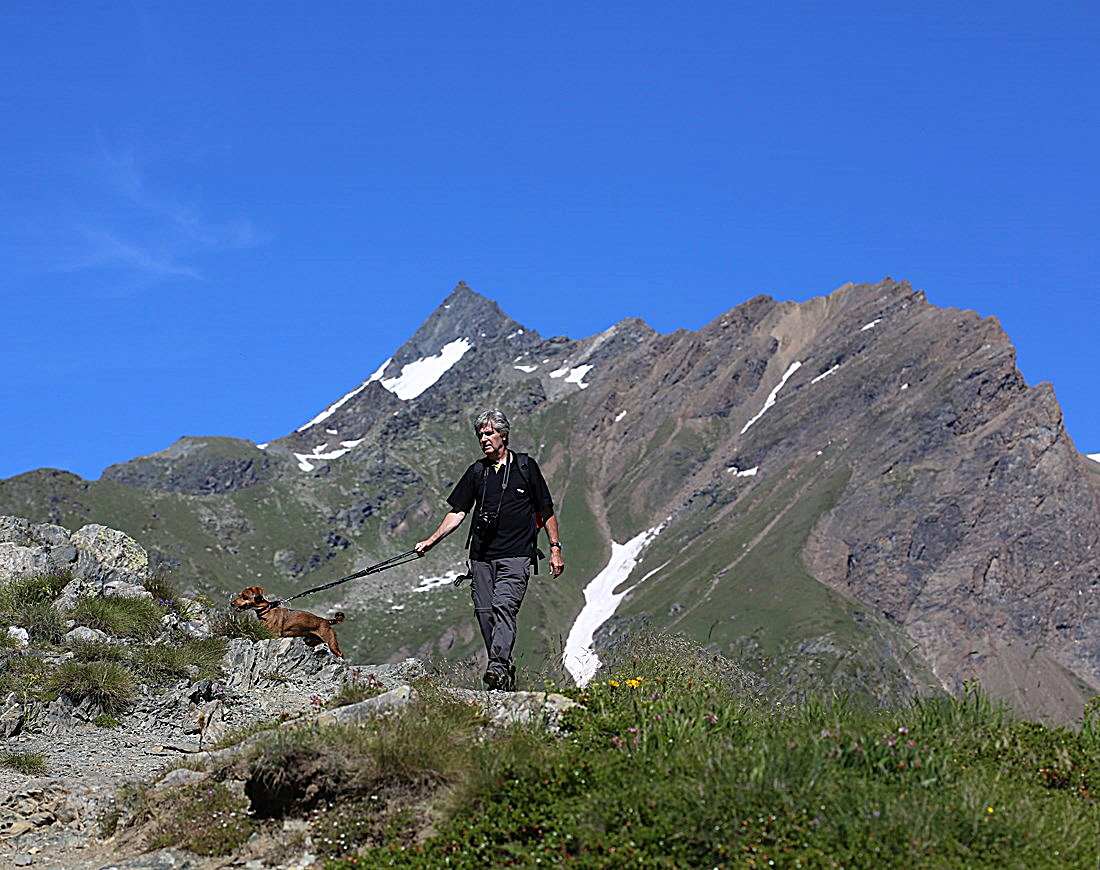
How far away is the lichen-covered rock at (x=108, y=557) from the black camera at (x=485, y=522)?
399 inches

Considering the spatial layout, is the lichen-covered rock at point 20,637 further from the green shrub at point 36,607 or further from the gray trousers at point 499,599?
the gray trousers at point 499,599

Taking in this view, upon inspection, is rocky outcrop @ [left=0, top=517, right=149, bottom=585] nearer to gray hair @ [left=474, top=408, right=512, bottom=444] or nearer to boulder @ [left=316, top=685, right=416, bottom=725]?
gray hair @ [left=474, top=408, right=512, bottom=444]

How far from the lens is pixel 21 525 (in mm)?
20781

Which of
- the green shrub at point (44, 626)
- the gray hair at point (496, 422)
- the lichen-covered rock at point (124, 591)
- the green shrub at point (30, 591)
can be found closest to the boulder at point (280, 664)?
the lichen-covered rock at point (124, 591)

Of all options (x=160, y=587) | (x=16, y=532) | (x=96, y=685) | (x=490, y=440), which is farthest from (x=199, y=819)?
(x=16, y=532)

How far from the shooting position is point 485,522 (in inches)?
423

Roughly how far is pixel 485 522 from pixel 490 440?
0.87 meters

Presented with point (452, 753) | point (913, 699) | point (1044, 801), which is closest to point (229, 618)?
point (452, 753)

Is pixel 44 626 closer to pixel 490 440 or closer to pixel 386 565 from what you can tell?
pixel 386 565

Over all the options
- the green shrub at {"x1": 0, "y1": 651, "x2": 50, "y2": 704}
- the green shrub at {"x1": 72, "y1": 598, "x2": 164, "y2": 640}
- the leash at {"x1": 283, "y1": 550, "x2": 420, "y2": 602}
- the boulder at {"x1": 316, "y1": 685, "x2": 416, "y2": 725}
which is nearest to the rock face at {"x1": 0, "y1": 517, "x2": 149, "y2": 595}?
the green shrub at {"x1": 72, "y1": 598, "x2": 164, "y2": 640}

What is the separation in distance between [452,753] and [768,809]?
2.38 m

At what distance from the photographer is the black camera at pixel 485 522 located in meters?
10.7

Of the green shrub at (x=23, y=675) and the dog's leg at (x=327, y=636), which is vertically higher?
the green shrub at (x=23, y=675)

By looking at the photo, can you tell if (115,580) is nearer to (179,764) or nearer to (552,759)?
(179,764)
